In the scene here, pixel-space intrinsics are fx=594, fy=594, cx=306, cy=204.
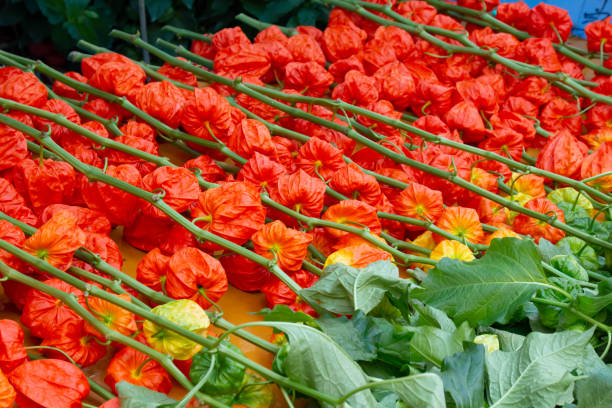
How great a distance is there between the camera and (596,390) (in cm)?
118

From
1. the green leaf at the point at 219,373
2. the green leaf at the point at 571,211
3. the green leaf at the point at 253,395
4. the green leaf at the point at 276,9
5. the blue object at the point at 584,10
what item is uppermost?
the blue object at the point at 584,10

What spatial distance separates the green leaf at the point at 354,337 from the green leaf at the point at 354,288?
2.8 inches

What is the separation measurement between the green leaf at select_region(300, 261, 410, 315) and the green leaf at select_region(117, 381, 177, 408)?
425mm

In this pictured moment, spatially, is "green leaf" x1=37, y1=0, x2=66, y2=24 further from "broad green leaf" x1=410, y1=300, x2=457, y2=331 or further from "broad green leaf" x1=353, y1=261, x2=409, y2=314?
"broad green leaf" x1=410, y1=300, x2=457, y2=331

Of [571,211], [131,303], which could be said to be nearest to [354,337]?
[131,303]

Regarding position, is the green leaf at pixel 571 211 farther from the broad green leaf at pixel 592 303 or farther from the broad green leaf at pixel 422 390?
the broad green leaf at pixel 422 390

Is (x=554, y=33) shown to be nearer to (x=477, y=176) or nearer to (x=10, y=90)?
(x=477, y=176)

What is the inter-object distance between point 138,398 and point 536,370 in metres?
0.77

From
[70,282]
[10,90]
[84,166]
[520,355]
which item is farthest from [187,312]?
[10,90]

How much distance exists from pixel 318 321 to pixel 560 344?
0.51 metres

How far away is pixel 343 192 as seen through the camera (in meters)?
1.85

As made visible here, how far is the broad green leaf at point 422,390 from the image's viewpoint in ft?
3.39

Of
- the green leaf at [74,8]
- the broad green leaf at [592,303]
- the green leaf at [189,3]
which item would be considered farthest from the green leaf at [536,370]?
the green leaf at [74,8]

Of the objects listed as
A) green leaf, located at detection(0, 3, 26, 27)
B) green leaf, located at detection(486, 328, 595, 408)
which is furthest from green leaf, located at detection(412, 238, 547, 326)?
green leaf, located at detection(0, 3, 26, 27)
